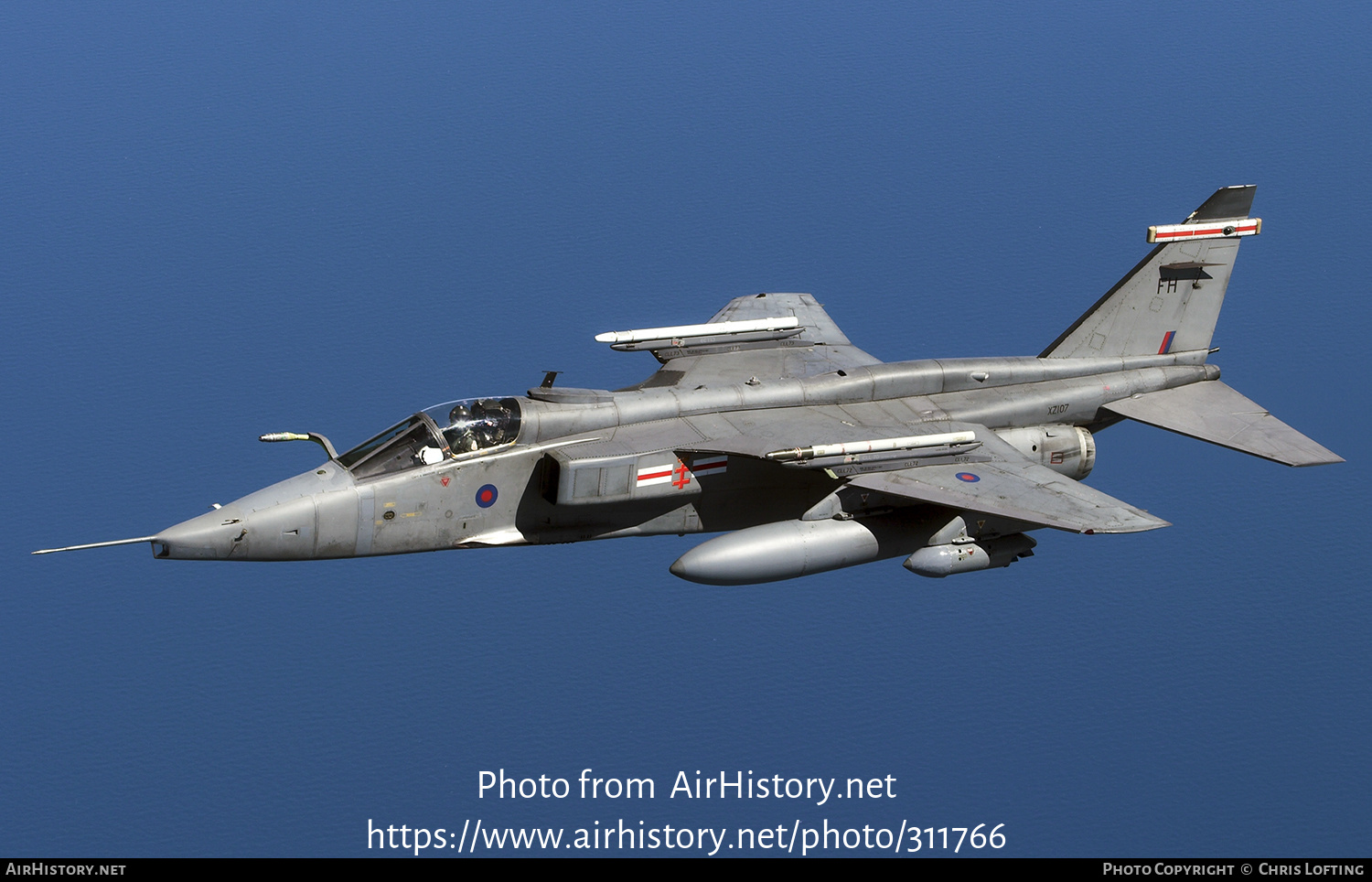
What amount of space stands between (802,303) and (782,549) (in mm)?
5886

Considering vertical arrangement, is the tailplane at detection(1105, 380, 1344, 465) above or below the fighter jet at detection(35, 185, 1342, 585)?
above

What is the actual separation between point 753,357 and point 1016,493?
4.12m

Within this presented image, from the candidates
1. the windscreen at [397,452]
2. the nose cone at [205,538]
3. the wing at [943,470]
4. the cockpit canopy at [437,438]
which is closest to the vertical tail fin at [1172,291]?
the wing at [943,470]

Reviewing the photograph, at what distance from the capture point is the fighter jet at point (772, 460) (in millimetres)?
17094

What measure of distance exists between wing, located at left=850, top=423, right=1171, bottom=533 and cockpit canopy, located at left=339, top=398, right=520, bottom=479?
3.66 m

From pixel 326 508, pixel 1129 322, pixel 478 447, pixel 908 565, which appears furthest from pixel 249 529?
pixel 1129 322

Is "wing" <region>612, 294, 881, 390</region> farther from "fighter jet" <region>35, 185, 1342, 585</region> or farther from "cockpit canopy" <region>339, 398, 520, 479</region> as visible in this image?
"cockpit canopy" <region>339, 398, 520, 479</region>

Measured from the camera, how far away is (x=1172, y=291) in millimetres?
20406

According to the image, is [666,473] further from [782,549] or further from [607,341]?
[607,341]

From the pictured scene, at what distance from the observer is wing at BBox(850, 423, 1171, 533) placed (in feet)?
55.1

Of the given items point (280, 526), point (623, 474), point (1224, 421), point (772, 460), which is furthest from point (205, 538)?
point (1224, 421)

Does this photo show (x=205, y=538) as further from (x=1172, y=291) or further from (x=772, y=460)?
(x=1172, y=291)

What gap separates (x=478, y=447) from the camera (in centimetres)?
1744

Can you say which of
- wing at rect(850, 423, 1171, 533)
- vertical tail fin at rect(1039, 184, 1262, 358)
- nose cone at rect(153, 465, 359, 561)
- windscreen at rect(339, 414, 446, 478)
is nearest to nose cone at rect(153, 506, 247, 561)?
nose cone at rect(153, 465, 359, 561)
